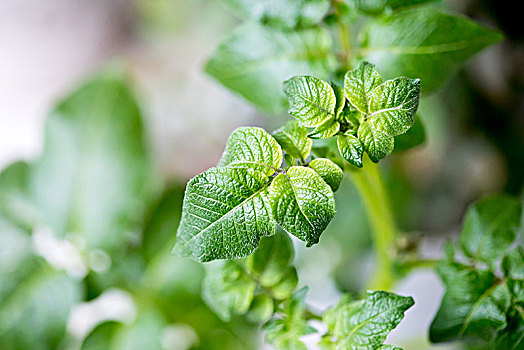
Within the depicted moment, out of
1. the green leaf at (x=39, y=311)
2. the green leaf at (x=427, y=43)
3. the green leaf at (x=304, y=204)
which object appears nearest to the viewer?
the green leaf at (x=304, y=204)

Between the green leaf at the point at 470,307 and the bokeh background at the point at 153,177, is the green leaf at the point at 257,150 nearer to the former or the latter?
the green leaf at the point at 470,307

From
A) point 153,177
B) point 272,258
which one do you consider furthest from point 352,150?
point 153,177

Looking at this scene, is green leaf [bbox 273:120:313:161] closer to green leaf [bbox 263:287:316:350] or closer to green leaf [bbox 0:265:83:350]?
green leaf [bbox 263:287:316:350]

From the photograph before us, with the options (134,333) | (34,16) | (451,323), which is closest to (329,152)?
(451,323)

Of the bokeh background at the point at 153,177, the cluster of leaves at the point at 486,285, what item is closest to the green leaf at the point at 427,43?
the cluster of leaves at the point at 486,285

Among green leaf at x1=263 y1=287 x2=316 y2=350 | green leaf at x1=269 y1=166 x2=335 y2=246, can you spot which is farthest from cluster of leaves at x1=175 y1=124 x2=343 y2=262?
green leaf at x1=263 y1=287 x2=316 y2=350
